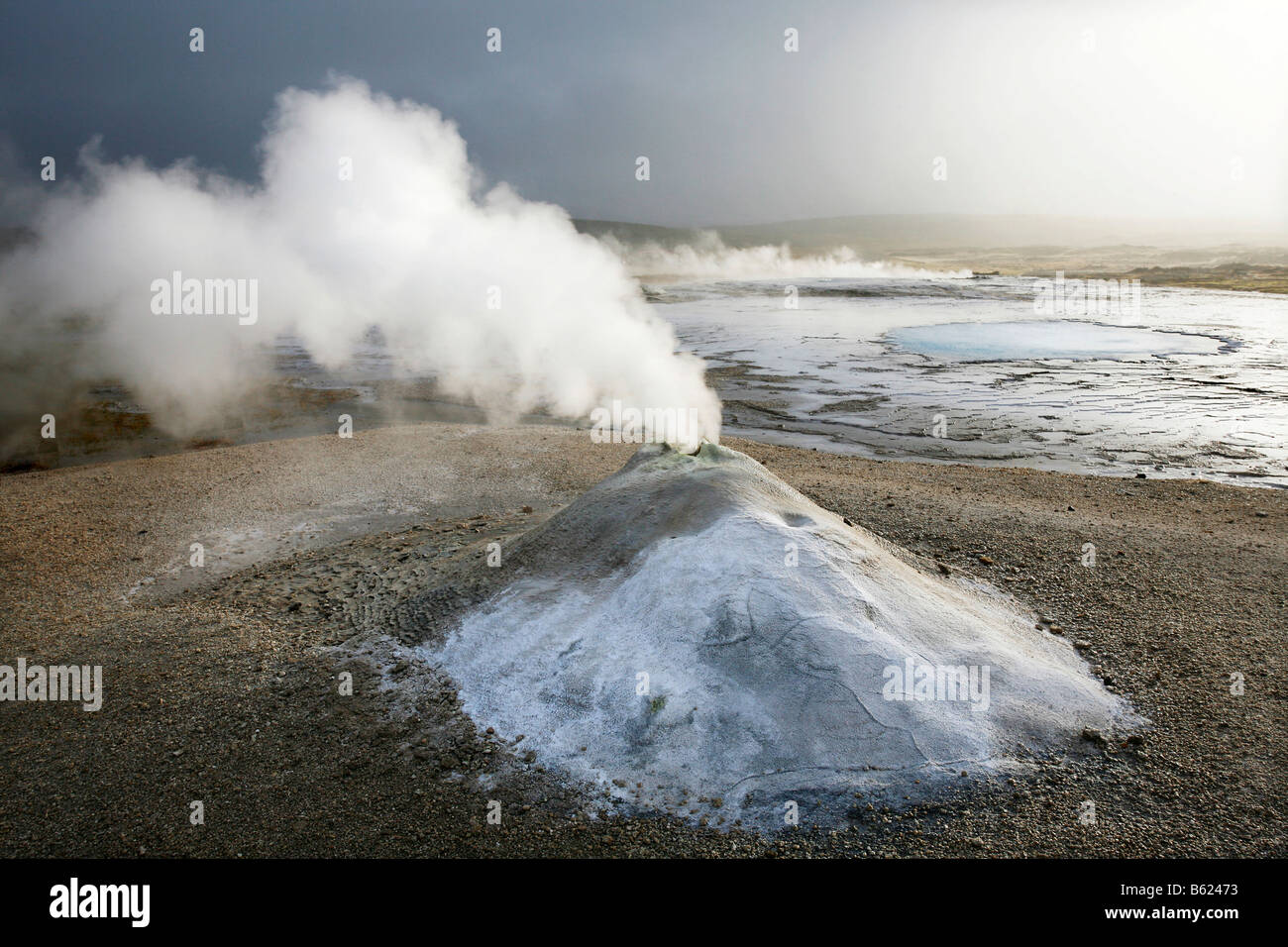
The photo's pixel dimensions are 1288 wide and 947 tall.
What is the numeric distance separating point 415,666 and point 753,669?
2739mm

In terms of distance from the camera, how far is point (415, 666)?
242 inches

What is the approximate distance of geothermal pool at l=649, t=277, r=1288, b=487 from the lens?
14961mm

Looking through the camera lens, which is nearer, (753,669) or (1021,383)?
(753,669)

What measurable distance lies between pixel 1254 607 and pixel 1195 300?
46.2 metres

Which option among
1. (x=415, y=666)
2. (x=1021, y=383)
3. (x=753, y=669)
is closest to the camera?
(x=753, y=669)

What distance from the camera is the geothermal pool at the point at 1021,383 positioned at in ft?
49.1

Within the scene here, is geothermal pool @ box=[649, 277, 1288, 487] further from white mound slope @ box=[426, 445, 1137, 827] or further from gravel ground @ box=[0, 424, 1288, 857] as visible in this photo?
white mound slope @ box=[426, 445, 1137, 827]

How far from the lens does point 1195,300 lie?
44.1 metres

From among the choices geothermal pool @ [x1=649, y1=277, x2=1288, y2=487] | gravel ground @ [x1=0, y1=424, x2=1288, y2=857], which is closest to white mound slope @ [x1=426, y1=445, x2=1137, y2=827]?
gravel ground @ [x1=0, y1=424, x2=1288, y2=857]

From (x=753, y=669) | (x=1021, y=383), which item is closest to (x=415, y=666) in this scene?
(x=753, y=669)

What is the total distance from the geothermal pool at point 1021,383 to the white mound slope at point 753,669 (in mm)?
9361

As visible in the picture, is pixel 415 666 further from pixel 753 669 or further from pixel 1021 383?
pixel 1021 383

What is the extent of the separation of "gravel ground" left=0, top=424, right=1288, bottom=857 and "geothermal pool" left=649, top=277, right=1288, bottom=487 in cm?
328

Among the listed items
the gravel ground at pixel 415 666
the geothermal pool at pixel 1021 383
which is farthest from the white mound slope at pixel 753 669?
the geothermal pool at pixel 1021 383
